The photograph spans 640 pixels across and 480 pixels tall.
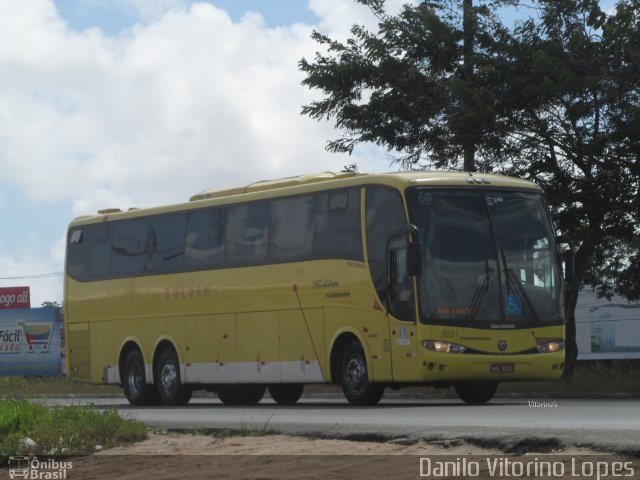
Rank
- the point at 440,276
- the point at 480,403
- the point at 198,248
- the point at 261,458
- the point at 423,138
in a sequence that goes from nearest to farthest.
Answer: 1. the point at 261,458
2. the point at 440,276
3. the point at 480,403
4. the point at 198,248
5. the point at 423,138

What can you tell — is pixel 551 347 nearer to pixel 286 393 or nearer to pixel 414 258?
pixel 414 258

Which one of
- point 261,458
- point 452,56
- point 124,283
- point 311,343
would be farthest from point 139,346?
point 261,458

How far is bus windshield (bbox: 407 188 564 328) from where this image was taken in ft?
71.2

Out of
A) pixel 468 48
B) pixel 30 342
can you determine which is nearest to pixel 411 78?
pixel 468 48

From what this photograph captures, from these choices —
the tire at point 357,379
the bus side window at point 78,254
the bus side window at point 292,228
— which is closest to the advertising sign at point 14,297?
the bus side window at point 78,254

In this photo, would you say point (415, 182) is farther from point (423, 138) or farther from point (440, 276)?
point (423, 138)

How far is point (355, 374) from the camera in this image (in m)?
22.8

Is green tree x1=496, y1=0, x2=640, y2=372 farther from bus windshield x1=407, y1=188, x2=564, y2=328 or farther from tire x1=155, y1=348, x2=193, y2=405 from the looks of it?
tire x1=155, y1=348, x2=193, y2=405

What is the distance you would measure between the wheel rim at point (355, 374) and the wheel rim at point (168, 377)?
495 centimetres

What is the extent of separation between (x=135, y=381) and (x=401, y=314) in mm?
7747

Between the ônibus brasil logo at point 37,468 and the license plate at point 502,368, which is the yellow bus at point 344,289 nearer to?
the license plate at point 502,368

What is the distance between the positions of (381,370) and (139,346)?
722 cm

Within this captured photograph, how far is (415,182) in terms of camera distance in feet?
72.3

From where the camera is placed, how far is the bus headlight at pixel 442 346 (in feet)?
70.4
